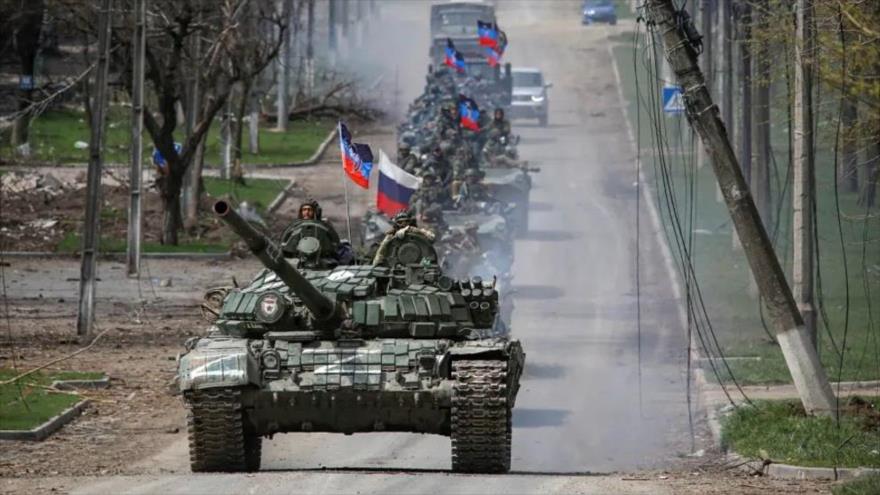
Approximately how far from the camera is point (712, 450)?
1886cm

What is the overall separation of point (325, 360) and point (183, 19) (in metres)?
18.4

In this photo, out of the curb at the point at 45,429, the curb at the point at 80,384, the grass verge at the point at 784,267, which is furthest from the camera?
the grass verge at the point at 784,267

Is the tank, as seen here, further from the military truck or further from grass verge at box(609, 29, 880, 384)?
the military truck

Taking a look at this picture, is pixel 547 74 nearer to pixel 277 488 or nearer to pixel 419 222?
pixel 419 222

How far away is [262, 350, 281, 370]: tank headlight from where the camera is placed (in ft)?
51.7

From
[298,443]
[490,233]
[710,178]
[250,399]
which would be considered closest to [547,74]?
[710,178]

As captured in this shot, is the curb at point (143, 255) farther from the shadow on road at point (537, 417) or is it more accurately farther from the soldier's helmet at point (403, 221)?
the soldier's helmet at point (403, 221)

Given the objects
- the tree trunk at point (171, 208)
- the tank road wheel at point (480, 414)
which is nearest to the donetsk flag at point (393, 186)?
the tank road wheel at point (480, 414)

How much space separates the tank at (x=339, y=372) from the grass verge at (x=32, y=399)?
3749 millimetres

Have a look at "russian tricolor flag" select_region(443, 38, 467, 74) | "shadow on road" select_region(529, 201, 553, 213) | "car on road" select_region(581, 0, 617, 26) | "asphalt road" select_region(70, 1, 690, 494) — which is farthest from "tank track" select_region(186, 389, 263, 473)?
"car on road" select_region(581, 0, 617, 26)

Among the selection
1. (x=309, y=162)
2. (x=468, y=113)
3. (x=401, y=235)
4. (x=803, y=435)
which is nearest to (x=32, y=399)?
(x=401, y=235)

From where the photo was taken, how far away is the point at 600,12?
75.2 m

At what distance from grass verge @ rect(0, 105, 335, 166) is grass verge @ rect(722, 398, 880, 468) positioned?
28960mm

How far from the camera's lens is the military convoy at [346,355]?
15.5 meters
